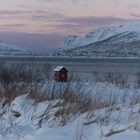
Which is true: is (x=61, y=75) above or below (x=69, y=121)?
below

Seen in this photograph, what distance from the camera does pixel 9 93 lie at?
9.41 metres

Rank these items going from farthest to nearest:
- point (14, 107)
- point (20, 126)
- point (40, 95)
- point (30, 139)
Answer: point (40, 95) → point (14, 107) → point (20, 126) → point (30, 139)

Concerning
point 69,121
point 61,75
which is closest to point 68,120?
point 69,121

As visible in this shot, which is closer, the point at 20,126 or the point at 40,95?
the point at 20,126

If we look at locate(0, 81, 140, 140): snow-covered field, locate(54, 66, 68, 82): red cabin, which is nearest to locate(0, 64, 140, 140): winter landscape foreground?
locate(0, 81, 140, 140): snow-covered field

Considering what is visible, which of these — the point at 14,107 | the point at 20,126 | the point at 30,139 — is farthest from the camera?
the point at 14,107

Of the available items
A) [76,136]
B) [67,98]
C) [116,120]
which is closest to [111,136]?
[76,136]

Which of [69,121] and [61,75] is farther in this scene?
[61,75]

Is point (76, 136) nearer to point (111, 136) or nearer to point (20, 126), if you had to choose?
point (111, 136)

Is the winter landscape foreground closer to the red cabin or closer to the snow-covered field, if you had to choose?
the snow-covered field

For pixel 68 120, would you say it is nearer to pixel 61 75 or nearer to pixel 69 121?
pixel 69 121

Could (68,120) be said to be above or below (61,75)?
above

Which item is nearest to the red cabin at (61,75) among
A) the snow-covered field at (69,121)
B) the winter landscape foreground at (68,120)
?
the winter landscape foreground at (68,120)

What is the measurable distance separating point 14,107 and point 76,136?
2378 mm
